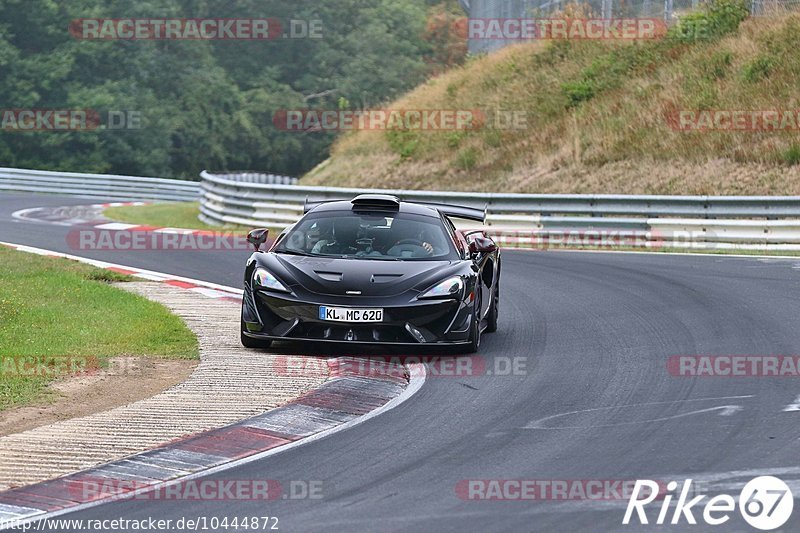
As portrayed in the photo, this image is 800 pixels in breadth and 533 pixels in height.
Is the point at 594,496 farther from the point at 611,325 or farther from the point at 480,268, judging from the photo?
the point at 611,325

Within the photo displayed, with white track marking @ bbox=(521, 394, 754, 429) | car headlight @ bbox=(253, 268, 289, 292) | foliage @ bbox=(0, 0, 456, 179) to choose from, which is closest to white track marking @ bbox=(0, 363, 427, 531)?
white track marking @ bbox=(521, 394, 754, 429)

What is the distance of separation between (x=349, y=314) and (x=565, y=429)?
3076 mm

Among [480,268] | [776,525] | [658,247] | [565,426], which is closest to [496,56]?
[658,247]

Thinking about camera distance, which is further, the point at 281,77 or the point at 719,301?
the point at 281,77

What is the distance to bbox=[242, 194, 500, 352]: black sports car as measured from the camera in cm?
1109

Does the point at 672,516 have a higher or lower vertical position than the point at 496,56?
lower

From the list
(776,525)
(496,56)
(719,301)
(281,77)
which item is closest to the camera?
(776,525)

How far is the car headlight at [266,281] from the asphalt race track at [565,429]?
1.84 metres

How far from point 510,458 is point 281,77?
61995 mm

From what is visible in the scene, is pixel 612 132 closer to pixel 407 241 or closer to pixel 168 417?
pixel 407 241

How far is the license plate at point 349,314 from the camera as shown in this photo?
11.0 meters

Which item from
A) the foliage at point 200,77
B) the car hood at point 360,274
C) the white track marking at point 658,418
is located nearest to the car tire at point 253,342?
the car hood at point 360,274

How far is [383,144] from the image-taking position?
3453cm

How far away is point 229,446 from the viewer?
7.92 m
